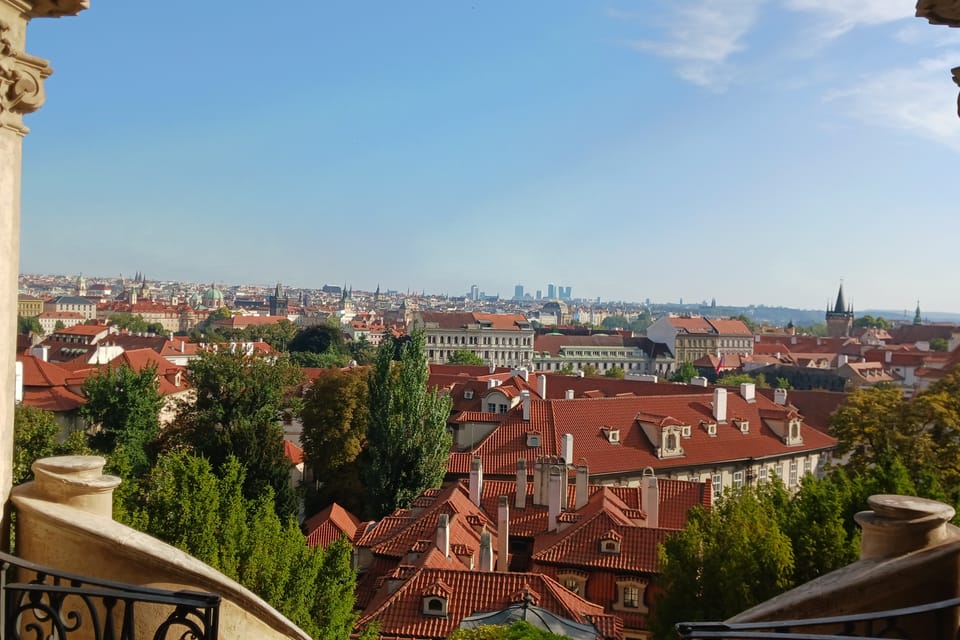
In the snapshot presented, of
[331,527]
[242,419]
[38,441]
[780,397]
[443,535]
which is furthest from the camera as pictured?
[780,397]

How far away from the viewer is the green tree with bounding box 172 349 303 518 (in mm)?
29562

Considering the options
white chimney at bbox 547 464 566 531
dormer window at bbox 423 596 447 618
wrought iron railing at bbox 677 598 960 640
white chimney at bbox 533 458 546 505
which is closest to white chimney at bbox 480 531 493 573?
white chimney at bbox 547 464 566 531

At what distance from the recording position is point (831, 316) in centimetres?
16512

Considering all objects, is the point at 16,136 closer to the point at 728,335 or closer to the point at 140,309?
the point at 728,335

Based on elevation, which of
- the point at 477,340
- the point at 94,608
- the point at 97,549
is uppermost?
the point at 97,549

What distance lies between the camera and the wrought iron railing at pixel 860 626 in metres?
3.77

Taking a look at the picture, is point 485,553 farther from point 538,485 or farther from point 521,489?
point 521,489

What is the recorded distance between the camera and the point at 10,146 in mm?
4527

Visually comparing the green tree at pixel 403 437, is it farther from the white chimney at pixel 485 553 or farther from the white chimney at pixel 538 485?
the white chimney at pixel 485 553

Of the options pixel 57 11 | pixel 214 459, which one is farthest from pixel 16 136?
pixel 214 459

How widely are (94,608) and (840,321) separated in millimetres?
173427

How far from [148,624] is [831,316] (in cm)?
17497

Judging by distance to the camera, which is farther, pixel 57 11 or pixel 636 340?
pixel 636 340

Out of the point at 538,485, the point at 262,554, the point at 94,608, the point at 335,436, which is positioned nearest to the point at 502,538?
the point at 538,485
